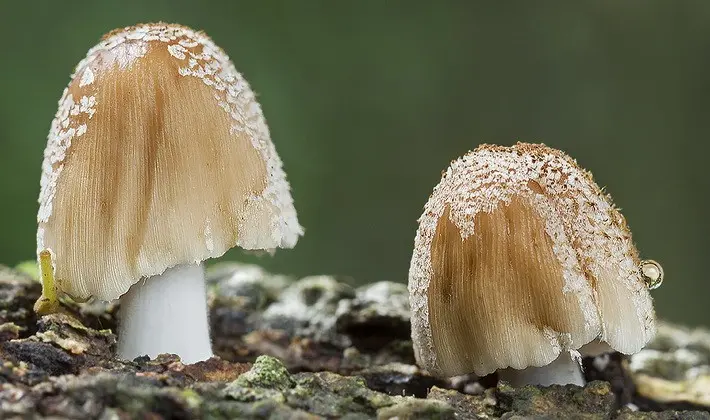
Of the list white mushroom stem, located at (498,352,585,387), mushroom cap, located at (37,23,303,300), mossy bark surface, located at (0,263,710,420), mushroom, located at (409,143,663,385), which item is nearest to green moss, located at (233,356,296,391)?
mossy bark surface, located at (0,263,710,420)

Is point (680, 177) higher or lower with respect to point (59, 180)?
higher

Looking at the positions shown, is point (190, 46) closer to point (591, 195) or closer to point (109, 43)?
point (109, 43)

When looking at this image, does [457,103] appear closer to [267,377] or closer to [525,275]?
[525,275]

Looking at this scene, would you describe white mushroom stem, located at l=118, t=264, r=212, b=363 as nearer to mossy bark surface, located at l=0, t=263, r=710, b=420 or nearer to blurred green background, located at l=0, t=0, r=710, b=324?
mossy bark surface, located at l=0, t=263, r=710, b=420

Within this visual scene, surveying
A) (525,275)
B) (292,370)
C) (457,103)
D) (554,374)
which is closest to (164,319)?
(292,370)

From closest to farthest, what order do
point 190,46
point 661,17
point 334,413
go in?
point 334,413 < point 190,46 < point 661,17

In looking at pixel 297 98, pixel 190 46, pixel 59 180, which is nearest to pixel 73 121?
pixel 59 180

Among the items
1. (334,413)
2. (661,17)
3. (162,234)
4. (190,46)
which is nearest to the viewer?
(334,413)
